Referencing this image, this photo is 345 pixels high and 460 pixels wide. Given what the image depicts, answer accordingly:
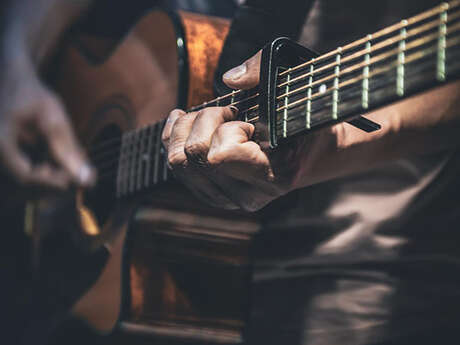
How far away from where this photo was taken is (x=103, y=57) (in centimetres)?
127

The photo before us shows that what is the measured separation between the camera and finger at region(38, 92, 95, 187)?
4.05ft

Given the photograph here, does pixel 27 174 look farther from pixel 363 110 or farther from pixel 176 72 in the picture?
pixel 363 110

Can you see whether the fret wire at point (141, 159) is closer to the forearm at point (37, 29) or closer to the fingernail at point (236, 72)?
the fingernail at point (236, 72)

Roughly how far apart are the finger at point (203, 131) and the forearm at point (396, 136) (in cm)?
11

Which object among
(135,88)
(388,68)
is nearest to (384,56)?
(388,68)

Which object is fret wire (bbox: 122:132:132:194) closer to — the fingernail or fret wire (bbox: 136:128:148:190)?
fret wire (bbox: 136:128:148:190)

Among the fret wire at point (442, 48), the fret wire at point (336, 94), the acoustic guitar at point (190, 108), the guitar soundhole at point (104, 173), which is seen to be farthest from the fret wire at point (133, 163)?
the fret wire at point (442, 48)

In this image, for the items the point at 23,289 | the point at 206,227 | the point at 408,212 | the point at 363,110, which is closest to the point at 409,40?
the point at 363,110

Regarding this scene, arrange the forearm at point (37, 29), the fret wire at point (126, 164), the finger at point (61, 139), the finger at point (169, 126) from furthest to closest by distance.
Result: the forearm at point (37, 29) < the finger at point (61, 139) < the fret wire at point (126, 164) < the finger at point (169, 126)

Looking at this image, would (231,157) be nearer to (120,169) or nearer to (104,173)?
(120,169)

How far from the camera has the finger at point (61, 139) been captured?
124 cm

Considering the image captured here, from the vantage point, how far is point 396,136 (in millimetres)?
653

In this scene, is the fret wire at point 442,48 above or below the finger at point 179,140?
above

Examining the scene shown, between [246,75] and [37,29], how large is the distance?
3.84 ft
